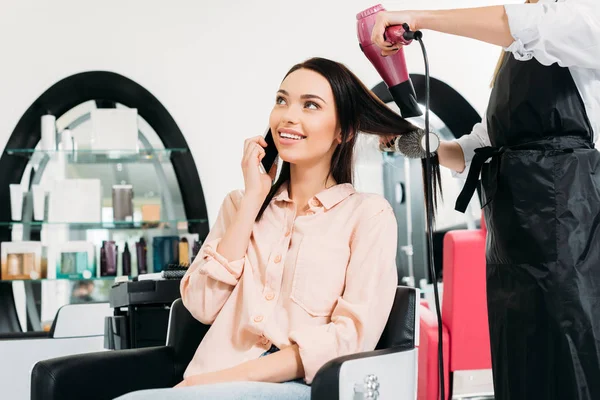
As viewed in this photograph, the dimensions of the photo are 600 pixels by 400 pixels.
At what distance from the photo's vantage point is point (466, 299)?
2.79 metres

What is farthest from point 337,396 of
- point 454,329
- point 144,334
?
point 454,329

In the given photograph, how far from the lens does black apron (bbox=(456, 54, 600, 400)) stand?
1.47 metres

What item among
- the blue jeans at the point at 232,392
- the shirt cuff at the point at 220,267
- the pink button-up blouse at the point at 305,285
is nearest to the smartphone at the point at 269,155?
the pink button-up blouse at the point at 305,285

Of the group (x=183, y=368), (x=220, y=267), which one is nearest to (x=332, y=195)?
Result: (x=220, y=267)

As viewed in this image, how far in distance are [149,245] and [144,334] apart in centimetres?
151

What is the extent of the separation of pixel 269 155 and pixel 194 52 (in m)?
2.28

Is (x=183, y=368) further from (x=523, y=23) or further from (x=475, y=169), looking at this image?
(x=523, y=23)

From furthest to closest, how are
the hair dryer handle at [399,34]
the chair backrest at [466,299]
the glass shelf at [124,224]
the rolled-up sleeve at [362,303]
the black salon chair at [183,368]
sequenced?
the glass shelf at [124,224]
the chair backrest at [466,299]
the hair dryer handle at [399,34]
the rolled-up sleeve at [362,303]
the black salon chair at [183,368]

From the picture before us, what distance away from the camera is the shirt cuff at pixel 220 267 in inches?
61.4

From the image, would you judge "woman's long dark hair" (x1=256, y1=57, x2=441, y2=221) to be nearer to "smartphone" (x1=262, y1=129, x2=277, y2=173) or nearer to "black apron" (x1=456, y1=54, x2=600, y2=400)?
"smartphone" (x1=262, y1=129, x2=277, y2=173)

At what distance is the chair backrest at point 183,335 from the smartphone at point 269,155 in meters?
0.41

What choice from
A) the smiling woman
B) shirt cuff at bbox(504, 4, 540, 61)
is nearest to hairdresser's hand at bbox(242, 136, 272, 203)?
the smiling woman

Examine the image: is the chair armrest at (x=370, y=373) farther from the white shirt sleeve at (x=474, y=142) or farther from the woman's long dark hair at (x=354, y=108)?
the white shirt sleeve at (x=474, y=142)

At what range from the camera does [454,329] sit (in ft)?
9.20
